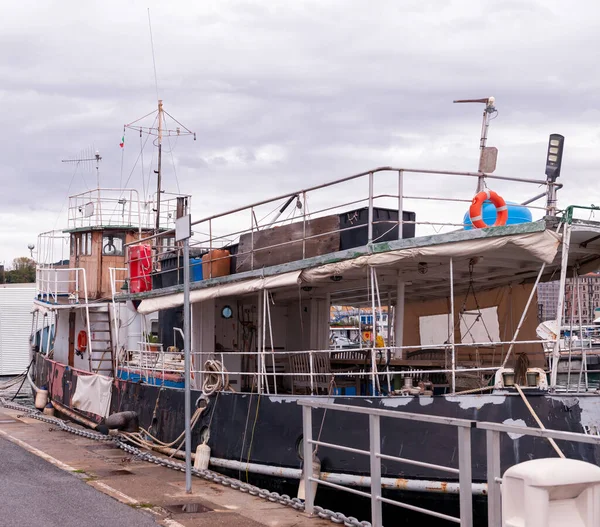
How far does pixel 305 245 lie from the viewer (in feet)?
40.9

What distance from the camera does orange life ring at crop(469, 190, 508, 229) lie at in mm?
10570

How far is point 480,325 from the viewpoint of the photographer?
14688 mm

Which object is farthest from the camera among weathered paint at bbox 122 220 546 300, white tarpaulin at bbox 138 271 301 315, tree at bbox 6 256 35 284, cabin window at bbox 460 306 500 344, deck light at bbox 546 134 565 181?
tree at bbox 6 256 35 284

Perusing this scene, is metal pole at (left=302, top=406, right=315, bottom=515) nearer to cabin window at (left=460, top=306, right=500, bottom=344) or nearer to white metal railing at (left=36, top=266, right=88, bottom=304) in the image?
cabin window at (left=460, top=306, right=500, bottom=344)

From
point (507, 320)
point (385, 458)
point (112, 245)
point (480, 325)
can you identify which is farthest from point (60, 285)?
point (385, 458)

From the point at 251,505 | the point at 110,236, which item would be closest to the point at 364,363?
the point at 251,505

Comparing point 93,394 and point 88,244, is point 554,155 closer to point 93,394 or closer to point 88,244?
point 93,394

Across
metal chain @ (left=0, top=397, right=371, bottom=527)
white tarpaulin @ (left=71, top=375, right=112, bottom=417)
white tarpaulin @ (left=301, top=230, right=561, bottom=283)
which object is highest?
white tarpaulin @ (left=301, top=230, right=561, bottom=283)

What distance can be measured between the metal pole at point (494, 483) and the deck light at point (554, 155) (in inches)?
242

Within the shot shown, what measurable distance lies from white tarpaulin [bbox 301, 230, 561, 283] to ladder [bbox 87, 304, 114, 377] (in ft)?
31.6

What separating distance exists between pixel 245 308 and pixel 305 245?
150 inches

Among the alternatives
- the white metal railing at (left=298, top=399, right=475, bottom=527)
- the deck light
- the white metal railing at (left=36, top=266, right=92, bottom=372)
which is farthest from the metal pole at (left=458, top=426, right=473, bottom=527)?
the white metal railing at (left=36, top=266, right=92, bottom=372)

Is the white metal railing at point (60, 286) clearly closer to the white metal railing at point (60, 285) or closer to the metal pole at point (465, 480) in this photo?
the white metal railing at point (60, 285)

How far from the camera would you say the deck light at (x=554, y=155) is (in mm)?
11078
